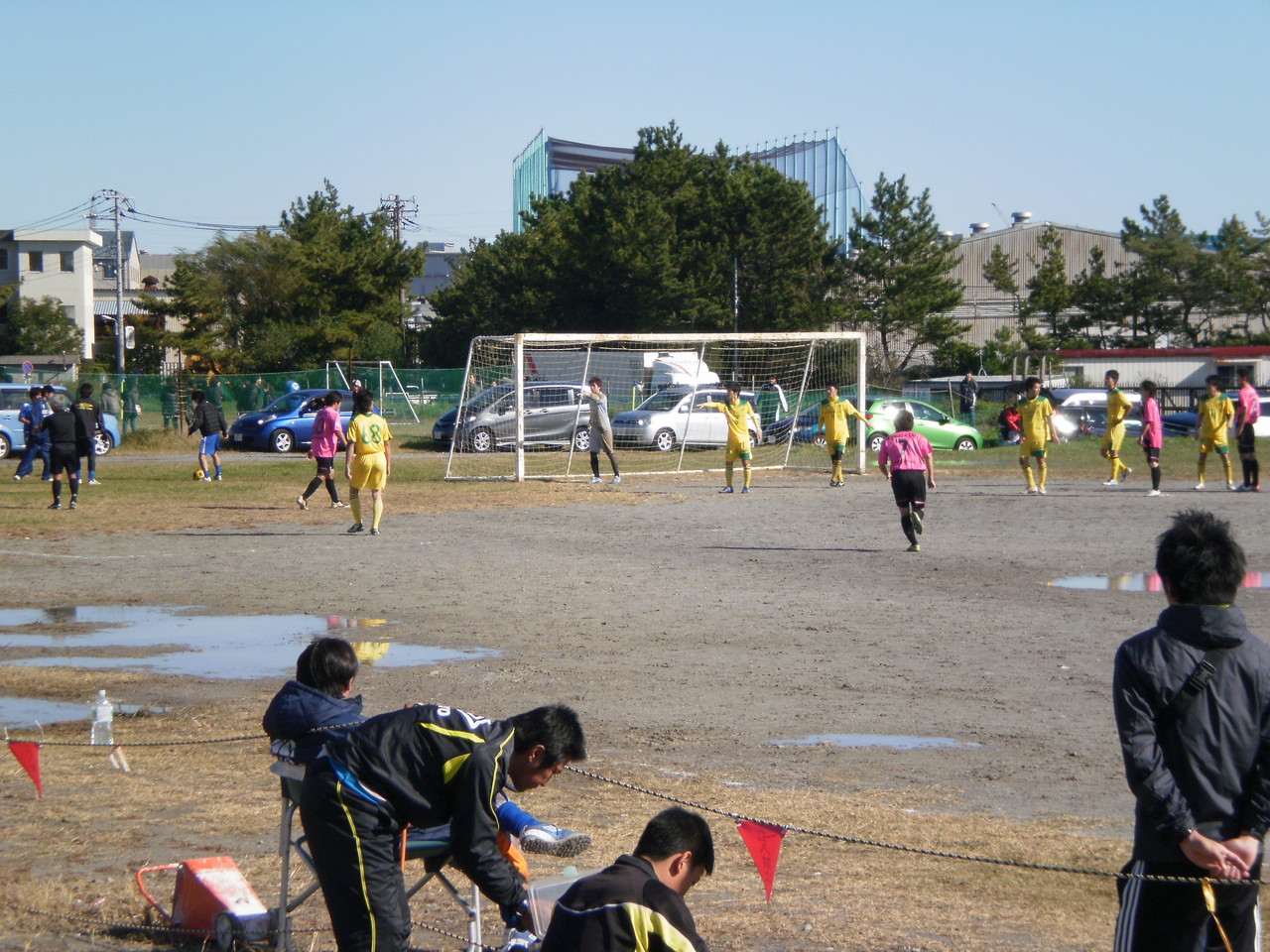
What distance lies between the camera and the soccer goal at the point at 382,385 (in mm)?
42812

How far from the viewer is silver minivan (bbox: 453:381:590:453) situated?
98.5ft

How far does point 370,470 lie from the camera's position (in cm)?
1623

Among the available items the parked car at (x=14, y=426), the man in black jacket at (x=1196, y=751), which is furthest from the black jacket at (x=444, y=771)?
the parked car at (x=14, y=426)

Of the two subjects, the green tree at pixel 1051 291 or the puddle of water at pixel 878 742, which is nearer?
the puddle of water at pixel 878 742

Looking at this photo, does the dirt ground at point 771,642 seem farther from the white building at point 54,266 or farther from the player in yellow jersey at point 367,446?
the white building at point 54,266

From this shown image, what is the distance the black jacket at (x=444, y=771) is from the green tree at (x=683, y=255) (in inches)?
2009

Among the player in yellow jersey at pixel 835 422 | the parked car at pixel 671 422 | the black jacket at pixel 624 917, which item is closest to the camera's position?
the black jacket at pixel 624 917

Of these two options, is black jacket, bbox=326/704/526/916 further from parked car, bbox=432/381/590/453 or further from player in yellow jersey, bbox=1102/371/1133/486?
parked car, bbox=432/381/590/453

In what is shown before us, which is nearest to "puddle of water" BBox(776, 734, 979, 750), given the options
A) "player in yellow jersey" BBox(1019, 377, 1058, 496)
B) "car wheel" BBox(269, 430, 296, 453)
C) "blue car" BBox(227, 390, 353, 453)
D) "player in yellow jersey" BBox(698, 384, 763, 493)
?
"player in yellow jersey" BBox(698, 384, 763, 493)

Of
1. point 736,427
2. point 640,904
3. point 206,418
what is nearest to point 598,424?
point 736,427

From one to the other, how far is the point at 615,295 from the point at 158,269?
75268 millimetres

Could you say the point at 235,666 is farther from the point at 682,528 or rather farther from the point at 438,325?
the point at 438,325

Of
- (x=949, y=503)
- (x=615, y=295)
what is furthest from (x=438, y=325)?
(x=949, y=503)

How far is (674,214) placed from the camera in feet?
188
